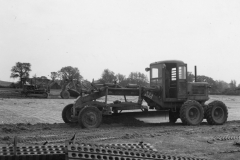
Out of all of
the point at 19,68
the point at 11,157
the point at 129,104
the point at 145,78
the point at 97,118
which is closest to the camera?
the point at 11,157

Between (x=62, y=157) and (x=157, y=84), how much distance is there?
28.6ft

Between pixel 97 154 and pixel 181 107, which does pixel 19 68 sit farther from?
pixel 97 154

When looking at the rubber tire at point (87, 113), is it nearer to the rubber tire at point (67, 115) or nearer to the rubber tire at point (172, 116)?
the rubber tire at point (67, 115)

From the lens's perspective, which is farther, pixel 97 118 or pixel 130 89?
pixel 130 89

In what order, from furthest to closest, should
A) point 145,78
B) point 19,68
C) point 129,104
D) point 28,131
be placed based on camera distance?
point 19,68 → point 145,78 → point 129,104 → point 28,131

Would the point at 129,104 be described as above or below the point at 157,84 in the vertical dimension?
below

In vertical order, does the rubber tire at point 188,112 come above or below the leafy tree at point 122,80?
below

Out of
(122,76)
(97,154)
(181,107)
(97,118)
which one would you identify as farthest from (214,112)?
(97,154)

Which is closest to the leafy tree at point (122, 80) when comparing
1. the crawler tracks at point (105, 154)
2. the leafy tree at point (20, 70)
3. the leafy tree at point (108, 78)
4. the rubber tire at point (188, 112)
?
the leafy tree at point (108, 78)

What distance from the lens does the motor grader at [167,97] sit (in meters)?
11.6

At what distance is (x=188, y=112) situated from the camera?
12.1m

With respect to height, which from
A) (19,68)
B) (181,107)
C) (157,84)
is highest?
(19,68)

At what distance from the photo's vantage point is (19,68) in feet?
293

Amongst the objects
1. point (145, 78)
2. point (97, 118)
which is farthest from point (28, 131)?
point (145, 78)
